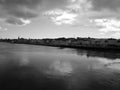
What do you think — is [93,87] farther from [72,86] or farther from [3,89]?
[3,89]

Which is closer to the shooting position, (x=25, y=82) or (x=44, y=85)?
(x=44, y=85)

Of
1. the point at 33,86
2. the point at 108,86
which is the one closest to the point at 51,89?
the point at 33,86

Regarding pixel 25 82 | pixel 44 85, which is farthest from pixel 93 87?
pixel 25 82

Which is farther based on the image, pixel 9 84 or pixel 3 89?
pixel 9 84

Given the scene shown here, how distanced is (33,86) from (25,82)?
2045mm

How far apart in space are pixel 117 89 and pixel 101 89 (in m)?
2.10

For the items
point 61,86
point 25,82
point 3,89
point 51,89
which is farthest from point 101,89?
point 3,89

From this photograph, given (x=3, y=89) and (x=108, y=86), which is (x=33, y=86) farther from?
(x=108, y=86)

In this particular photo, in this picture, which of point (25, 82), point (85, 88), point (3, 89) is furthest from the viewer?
point (25, 82)

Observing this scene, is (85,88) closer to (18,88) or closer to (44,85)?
(44,85)

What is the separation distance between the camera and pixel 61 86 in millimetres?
15164

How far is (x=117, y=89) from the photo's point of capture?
14.3 meters

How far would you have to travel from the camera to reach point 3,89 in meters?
13.7

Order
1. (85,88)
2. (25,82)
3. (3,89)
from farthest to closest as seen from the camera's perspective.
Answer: (25,82) → (85,88) → (3,89)
